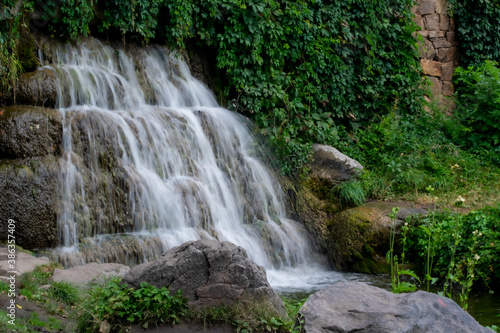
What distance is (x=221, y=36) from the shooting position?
9.48 m

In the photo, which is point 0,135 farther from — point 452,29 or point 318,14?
point 452,29

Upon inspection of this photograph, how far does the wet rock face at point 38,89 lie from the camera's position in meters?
6.68

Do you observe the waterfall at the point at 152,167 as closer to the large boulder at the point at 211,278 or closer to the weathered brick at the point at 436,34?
the large boulder at the point at 211,278

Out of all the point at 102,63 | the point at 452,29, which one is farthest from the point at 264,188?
the point at 452,29

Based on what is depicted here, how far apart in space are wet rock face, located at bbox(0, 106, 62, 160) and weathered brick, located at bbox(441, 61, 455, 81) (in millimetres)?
11596

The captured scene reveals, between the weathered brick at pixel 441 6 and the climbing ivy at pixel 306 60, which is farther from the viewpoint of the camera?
the weathered brick at pixel 441 6

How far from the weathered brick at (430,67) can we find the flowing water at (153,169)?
23.5 ft

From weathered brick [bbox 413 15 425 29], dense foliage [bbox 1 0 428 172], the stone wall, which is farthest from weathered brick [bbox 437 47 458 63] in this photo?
dense foliage [bbox 1 0 428 172]

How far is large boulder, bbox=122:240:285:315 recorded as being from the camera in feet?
12.6

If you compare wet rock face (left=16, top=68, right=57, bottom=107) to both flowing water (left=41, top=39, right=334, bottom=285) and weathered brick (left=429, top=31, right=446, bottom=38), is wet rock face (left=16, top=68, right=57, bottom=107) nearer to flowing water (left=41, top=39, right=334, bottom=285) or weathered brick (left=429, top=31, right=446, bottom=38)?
flowing water (left=41, top=39, right=334, bottom=285)

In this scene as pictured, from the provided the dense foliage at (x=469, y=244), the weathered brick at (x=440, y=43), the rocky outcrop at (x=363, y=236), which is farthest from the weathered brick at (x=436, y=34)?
the dense foliage at (x=469, y=244)

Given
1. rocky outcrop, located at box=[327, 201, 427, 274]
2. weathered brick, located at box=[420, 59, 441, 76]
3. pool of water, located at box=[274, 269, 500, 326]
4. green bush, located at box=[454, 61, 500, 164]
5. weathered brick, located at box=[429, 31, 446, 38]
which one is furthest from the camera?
weathered brick, located at box=[429, 31, 446, 38]

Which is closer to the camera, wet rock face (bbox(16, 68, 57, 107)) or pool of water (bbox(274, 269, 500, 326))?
pool of water (bbox(274, 269, 500, 326))

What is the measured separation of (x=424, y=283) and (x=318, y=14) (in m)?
6.57
